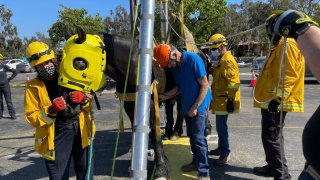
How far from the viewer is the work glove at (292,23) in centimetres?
170

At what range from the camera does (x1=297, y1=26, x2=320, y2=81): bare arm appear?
1.55m

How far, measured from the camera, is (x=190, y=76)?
413 cm

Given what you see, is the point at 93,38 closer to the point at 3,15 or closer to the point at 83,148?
the point at 83,148

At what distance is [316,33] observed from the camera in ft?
5.32

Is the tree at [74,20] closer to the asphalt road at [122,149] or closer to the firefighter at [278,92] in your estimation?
the asphalt road at [122,149]

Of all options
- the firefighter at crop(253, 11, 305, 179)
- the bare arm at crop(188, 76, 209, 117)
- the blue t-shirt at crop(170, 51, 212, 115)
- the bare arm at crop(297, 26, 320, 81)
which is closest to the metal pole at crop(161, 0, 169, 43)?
the blue t-shirt at crop(170, 51, 212, 115)

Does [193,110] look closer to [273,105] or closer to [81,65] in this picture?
[273,105]

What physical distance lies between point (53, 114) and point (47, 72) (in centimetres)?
39

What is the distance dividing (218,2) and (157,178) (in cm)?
2904

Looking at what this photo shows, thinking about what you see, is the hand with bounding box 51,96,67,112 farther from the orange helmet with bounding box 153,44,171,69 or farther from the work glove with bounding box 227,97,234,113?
the work glove with bounding box 227,97,234,113

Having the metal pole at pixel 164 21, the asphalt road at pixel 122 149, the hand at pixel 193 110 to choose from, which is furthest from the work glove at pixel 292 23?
the metal pole at pixel 164 21

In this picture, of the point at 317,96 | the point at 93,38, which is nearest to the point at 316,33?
the point at 93,38

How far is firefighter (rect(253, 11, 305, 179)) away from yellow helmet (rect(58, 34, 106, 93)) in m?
1.86

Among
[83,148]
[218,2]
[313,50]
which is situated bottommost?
[83,148]
